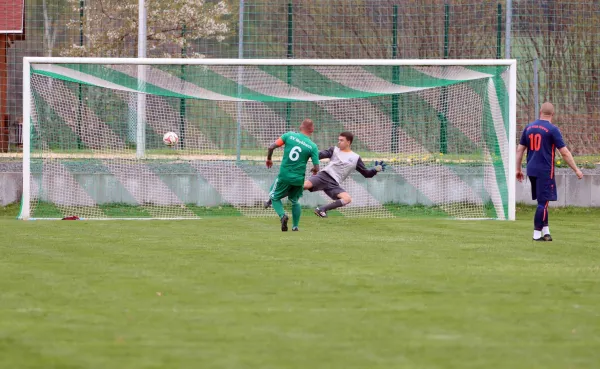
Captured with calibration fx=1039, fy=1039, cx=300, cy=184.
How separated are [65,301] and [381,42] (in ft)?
40.0

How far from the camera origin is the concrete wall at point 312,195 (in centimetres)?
1717

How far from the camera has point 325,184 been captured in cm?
1600

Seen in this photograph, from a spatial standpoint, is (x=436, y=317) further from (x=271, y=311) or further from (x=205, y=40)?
(x=205, y=40)

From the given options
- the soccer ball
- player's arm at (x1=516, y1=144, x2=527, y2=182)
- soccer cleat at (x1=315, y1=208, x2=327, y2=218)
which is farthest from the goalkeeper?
player's arm at (x1=516, y1=144, x2=527, y2=182)

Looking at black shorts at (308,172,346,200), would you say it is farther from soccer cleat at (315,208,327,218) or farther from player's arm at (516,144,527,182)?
player's arm at (516,144,527,182)

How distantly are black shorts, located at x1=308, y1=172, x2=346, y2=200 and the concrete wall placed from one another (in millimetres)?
1651

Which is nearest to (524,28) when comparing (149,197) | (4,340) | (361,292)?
(149,197)

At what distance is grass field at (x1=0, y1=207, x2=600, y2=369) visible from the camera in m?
5.13

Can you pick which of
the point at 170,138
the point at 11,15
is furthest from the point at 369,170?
the point at 11,15

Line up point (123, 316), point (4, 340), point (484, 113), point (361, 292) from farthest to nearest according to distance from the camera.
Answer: point (484, 113) → point (361, 292) → point (123, 316) → point (4, 340)

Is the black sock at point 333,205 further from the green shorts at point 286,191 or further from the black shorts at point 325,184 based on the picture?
the green shorts at point 286,191

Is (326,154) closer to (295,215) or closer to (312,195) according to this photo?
(312,195)

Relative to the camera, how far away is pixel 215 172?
17.4 meters

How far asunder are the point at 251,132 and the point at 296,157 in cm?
380
